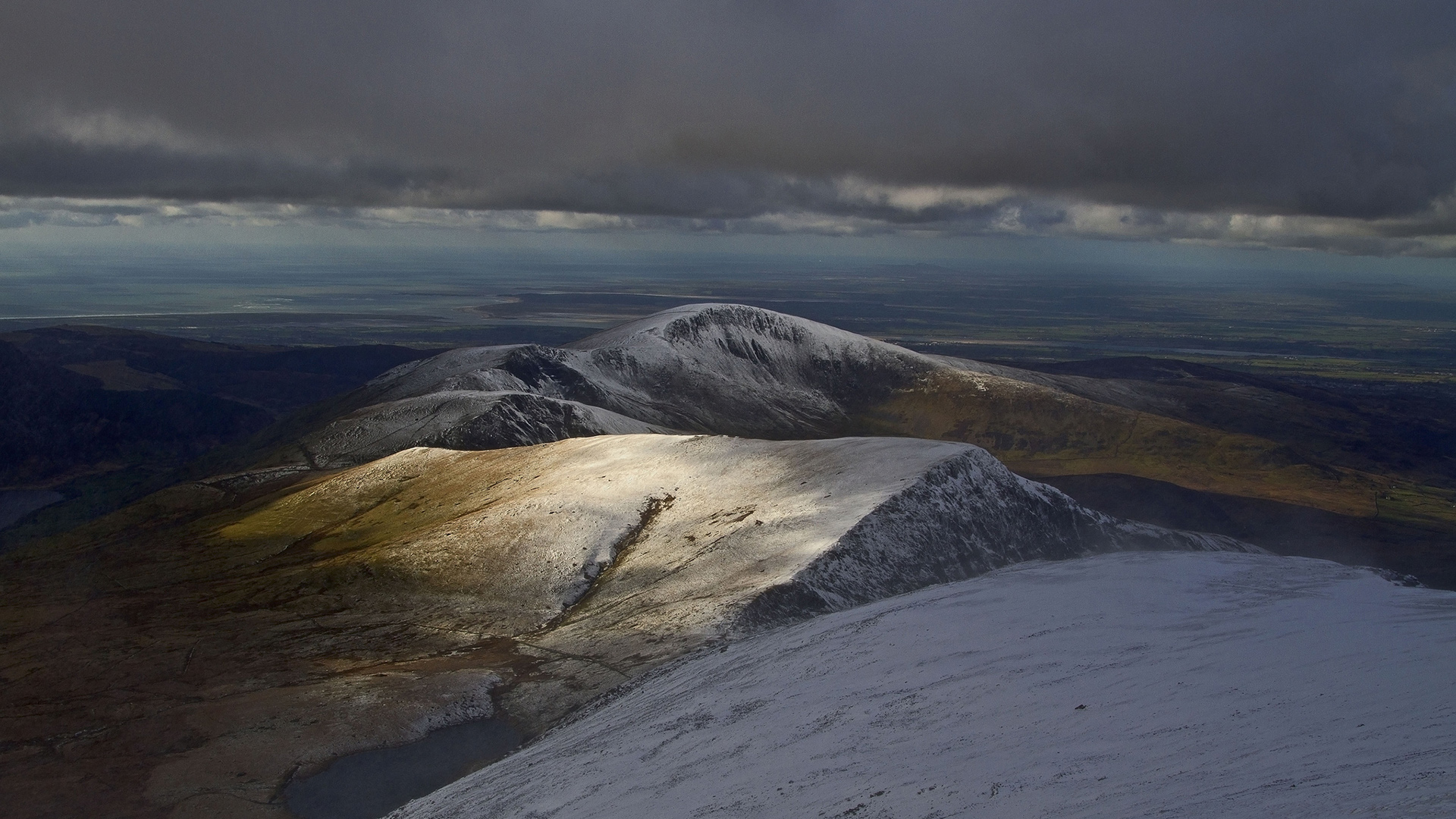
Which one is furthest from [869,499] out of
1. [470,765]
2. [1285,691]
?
[1285,691]

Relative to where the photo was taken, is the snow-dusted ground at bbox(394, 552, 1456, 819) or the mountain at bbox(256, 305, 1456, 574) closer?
the snow-dusted ground at bbox(394, 552, 1456, 819)

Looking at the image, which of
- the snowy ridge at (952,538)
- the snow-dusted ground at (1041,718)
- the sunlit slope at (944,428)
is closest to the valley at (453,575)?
the snowy ridge at (952,538)

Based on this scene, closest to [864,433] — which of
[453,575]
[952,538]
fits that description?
[952,538]

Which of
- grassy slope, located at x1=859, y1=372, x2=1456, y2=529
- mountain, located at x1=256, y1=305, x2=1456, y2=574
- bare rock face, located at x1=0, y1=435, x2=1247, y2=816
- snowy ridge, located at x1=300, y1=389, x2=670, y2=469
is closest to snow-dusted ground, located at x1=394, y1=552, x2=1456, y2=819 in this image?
bare rock face, located at x1=0, y1=435, x2=1247, y2=816

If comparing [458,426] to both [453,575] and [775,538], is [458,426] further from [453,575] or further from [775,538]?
[775,538]

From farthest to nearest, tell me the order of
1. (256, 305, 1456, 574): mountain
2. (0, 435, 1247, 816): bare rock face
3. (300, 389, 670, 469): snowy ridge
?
(256, 305, 1456, 574): mountain, (300, 389, 670, 469): snowy ridge, (0, 435, 1247, 816): bare rock face

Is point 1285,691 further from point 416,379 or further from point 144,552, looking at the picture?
point 416,379

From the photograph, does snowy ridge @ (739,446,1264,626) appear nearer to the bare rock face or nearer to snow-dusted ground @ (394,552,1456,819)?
the bare rock face
